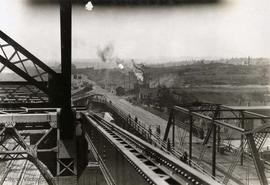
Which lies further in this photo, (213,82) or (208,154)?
(213,82)

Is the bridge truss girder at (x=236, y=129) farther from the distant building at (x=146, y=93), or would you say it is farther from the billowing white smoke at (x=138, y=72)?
the billowing white smoke at (x=138, y=72)

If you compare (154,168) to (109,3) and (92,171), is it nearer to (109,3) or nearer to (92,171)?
(109,3)

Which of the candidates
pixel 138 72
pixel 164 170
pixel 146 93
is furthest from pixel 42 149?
pixel 138 72

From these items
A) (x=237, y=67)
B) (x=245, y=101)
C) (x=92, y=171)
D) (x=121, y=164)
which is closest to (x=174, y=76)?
(x=237, y=67)

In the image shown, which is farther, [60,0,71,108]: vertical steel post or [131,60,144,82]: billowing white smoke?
[131,60,144,82]: billowing white smoke

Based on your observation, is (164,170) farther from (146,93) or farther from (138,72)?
(138,72)

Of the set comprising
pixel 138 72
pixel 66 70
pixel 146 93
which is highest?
pixel 66 70

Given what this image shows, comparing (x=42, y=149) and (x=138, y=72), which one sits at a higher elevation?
(x=138, y=72)

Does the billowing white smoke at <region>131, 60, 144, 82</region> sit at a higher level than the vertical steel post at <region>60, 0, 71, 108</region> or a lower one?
lower

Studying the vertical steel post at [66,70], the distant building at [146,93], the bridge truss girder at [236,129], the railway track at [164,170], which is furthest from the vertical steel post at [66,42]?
the distant building at [146,93]

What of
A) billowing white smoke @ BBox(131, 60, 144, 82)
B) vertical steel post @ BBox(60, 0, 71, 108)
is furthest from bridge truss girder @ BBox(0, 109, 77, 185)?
billowing white smoke @ BBox(131, 60, 144, 82)

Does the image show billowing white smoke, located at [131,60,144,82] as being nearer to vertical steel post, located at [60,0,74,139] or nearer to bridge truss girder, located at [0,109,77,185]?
bridge truss girder, located at [0,109,77,185]
